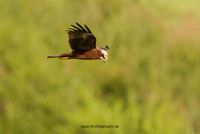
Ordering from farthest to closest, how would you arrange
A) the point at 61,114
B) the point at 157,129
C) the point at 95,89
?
the point at 95,89 → the point at 61,114 → the point at 157,129

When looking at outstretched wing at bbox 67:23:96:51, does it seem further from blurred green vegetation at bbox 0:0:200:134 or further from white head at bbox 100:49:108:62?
blurred green vegetation at bbox 0:0:200:134

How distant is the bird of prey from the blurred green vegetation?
302 inches

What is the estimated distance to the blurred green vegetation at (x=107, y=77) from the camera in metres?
11.5

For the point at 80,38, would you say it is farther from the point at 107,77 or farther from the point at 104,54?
the point at 107,77

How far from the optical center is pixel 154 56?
43.5 ft

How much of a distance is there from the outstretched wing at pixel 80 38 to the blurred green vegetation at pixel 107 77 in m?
7.66

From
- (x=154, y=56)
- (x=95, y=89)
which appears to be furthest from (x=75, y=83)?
(x=154, y=56)

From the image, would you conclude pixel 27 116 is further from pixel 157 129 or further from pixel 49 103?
pixel 157 129

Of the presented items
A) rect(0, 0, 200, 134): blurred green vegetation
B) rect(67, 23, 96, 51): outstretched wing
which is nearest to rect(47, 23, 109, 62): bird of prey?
rect(67, 23, 96, 51): outstretched wing

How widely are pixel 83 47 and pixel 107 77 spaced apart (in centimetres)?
981

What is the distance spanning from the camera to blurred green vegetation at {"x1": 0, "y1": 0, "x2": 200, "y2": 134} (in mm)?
11516

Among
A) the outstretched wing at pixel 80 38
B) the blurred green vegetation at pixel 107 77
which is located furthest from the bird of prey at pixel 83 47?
the blurred green vegetation at pixel 107 77

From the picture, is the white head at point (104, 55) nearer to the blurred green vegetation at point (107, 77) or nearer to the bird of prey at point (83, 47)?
the bird of prey at point (83, 47)

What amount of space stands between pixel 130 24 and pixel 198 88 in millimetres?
1389
